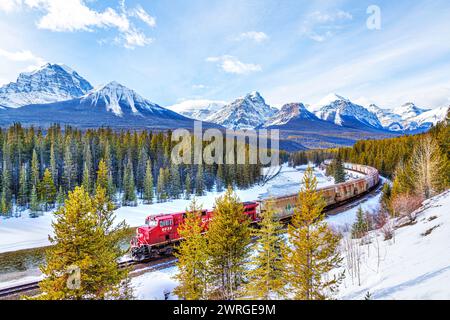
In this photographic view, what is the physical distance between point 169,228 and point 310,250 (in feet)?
48.5

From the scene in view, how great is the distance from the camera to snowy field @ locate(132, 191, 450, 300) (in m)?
7.61

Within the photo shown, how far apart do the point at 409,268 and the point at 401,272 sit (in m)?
0.46

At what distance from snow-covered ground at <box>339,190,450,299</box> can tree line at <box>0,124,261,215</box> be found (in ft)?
172

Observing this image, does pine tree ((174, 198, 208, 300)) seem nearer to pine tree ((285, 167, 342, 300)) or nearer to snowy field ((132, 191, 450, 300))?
snowy field ((132, 191, 450, 300))

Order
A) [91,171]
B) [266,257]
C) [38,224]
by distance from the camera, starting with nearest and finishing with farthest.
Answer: [266,257]
[38,224]
[91,171]

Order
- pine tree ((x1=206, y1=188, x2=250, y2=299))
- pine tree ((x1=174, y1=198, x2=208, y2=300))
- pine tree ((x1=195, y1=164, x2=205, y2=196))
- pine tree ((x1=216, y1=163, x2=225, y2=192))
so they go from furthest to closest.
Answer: pine tree ((x1=216, y1=163, x2=225, y2=192)), pine tree ((x1=195, y1=164, x2=205, y2=196)), pine tree ((x1=206, y1=188, x2=250, y2=299)), pine tree ((x1=174, y1=198, x2=208, y2=300))

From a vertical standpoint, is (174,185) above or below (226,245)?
below

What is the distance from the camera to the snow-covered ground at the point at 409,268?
746 cm

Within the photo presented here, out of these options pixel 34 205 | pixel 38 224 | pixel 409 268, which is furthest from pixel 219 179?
pixel 409 268

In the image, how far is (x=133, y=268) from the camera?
2041cm

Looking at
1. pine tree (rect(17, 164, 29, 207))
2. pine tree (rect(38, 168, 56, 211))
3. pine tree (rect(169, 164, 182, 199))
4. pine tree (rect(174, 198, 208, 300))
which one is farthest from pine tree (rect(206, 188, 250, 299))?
pine tree (rect(17, 164, 29, 207))

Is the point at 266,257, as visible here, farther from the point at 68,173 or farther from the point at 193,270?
the point at 68,173

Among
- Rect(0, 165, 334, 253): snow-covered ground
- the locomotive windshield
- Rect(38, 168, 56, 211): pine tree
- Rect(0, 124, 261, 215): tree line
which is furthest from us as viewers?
Rect(0, 124, 261, 215): tree line

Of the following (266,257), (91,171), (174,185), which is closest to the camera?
(266,257)
